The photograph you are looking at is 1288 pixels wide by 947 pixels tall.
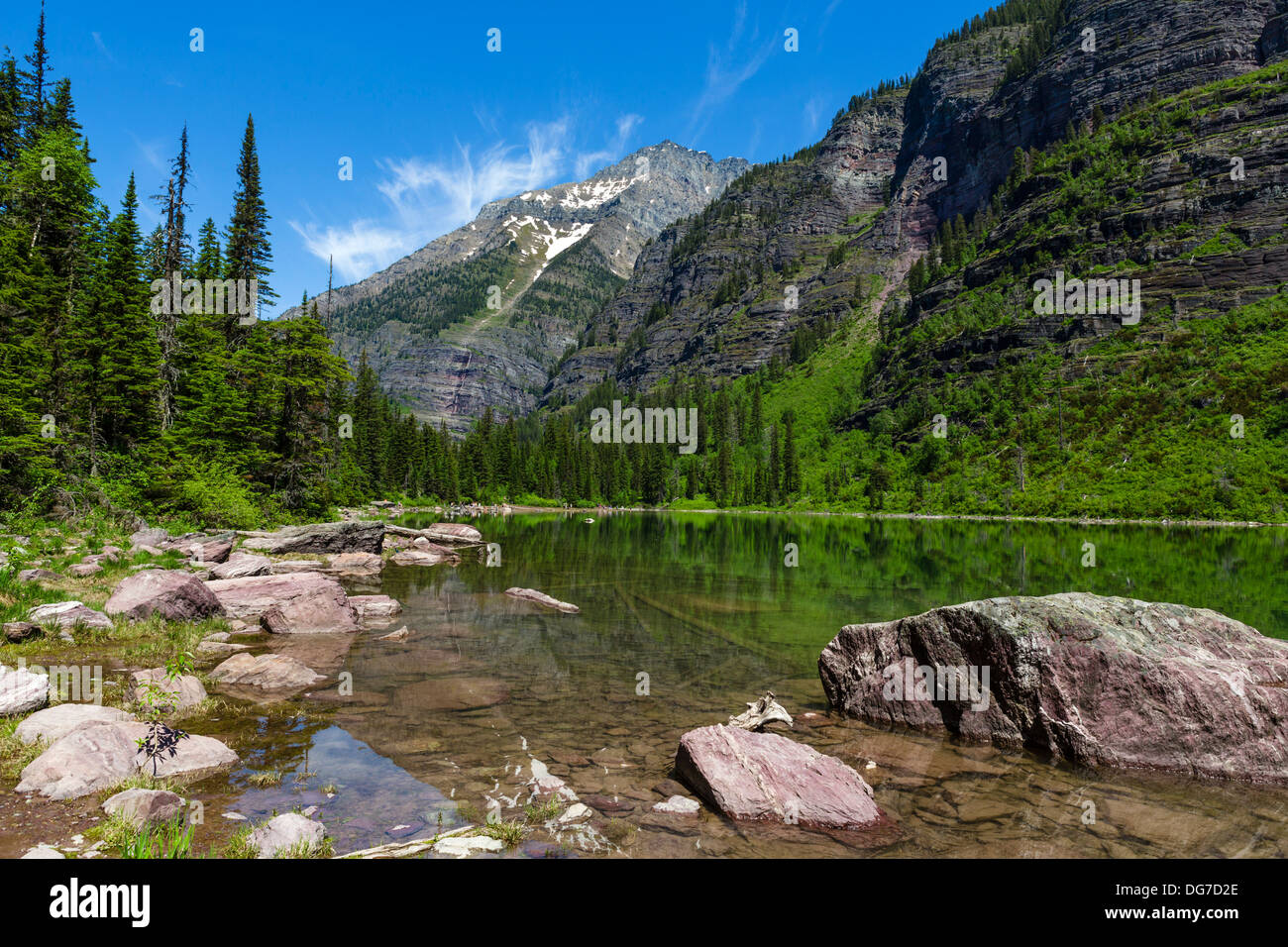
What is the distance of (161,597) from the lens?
17266 millimetres

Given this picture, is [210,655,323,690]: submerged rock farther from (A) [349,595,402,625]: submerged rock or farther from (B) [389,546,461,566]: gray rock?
(B) [389,546,461,566]: gray rock

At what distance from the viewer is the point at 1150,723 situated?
10.4 m

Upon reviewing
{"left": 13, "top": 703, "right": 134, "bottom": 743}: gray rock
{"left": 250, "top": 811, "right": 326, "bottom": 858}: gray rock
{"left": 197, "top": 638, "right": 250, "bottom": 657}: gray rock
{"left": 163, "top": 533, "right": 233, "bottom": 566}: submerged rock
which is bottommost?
{"left": 197, "top": 638, "right": 250, "bottom": 657}: gray rock

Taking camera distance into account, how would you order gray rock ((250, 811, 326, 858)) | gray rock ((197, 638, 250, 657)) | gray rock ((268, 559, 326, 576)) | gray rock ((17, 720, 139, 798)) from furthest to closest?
gray rock ((268, 559, 326, 576)) → gray rock ((197, 638, 250, 657)) → gray rock ((17, 720, 139, 798)) → gray rock ((250, 811, 326, 858))

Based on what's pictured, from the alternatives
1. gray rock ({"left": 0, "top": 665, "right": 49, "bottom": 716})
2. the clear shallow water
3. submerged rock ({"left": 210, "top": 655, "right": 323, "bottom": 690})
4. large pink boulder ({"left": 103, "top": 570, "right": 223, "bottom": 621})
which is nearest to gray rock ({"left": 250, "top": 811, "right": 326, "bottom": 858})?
the clear shallow water

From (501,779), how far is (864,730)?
7760mm

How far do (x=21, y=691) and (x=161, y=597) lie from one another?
8275 mm

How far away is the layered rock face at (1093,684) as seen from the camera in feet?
33.3

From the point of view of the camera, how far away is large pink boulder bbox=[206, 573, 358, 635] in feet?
64.0

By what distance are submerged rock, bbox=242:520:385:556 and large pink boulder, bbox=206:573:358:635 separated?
35.9ft

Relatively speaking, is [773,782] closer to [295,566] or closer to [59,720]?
[59,720]

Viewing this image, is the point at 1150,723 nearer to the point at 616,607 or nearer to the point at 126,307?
the point at 616,607

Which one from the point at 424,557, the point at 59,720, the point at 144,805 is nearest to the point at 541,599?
the point at 59,720

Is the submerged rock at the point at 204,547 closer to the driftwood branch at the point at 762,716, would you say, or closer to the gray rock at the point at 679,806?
the driftwood branch at the point at 762,716
